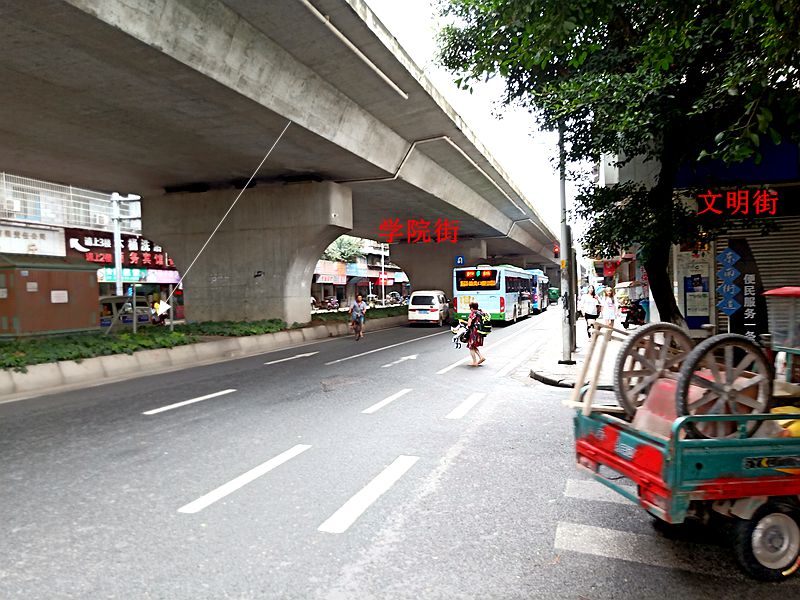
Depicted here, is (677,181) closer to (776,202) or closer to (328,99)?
(776,202)

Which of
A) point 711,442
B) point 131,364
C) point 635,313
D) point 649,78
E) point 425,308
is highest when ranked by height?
point 649,78

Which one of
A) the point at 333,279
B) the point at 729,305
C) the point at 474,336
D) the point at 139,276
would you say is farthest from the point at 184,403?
the point at 333,279

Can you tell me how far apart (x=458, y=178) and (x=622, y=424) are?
2184 cm

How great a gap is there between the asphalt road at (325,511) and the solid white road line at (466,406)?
8cm

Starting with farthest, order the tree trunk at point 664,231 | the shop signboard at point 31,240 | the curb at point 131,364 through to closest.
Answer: the shop signboard at point 31,240 → the curb at point 131,364 → the tree trunk at point 664,231

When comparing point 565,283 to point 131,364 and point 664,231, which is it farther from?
point 131,364

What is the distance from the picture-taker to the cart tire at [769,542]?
10.9 ft

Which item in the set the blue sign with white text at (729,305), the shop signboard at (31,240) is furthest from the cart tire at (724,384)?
the shop signboard at (31,240)

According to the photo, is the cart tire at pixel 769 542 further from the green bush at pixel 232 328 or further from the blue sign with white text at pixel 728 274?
the green bush at pixel 232 328

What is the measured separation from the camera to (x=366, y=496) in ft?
15.6

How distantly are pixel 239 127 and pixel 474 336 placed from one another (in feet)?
25.9

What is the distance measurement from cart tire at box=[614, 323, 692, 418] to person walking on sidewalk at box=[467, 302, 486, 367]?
29.7ft

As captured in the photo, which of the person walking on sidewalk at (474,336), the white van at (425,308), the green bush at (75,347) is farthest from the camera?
the white van at (425,308)

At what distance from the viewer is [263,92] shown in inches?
459
